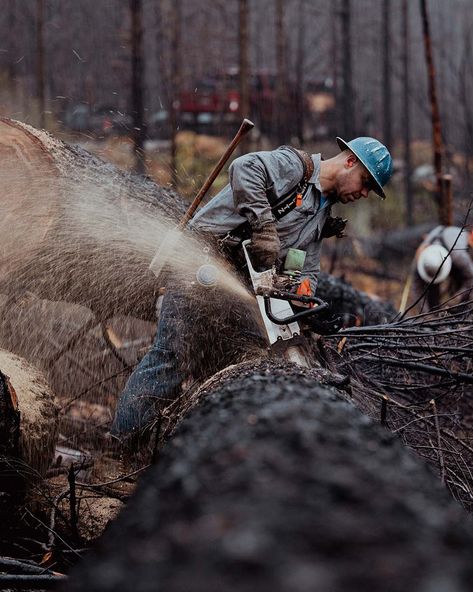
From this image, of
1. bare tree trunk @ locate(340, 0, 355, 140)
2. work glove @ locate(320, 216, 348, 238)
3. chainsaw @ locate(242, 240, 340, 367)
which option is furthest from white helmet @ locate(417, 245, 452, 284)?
bare tree trunk @ locate(340, 0, 355, 140)

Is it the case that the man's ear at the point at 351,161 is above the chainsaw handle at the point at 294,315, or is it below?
above

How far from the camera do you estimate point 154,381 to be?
11.7 ft

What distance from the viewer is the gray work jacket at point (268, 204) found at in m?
3.34

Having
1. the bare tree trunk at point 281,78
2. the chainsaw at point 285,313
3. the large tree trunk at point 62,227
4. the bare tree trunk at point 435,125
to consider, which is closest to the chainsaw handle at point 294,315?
the chainsaw at point 285,313

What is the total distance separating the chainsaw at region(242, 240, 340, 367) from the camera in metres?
2.92

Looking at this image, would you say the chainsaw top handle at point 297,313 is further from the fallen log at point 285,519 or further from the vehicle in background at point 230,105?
the vehicle in background at point 230,105

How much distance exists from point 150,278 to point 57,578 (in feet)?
7.14

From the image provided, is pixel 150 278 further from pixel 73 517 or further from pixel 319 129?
pixel 319 129

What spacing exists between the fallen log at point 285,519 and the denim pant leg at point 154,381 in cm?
201

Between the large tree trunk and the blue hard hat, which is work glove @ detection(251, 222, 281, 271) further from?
the large tree trunk

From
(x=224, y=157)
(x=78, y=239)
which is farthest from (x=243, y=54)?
(x=224, y=157)

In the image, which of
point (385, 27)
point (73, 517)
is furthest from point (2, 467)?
point (385, 27)

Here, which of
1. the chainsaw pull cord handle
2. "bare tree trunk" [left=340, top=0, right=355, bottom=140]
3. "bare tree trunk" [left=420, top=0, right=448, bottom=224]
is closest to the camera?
the chainsaw pull cord handle

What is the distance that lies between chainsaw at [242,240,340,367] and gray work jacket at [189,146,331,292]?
0.36 meters
